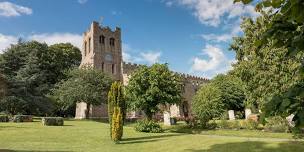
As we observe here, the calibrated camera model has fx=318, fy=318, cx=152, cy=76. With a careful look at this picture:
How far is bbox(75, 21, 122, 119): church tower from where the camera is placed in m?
54.7

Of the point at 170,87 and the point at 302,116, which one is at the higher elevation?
the point at 170,87

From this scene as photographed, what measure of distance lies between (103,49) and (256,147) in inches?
1743

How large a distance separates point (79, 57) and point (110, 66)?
1234 cm

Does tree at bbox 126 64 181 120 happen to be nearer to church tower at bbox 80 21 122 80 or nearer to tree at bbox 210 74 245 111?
tree at bbox 210 74 245 111

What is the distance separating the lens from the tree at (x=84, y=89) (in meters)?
41.7

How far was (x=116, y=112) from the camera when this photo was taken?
19594 millimetres

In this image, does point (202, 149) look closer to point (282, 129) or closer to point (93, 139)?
point (93, 139)

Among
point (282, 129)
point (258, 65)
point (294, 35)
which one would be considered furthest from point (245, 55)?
point (294, 35)

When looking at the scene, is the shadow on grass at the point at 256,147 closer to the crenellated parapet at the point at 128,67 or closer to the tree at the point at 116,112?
the tree at the point at 116,112

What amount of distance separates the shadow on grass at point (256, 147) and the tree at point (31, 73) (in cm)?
3214

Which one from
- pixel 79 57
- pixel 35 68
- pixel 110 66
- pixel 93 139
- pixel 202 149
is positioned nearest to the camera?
pixel 202 149

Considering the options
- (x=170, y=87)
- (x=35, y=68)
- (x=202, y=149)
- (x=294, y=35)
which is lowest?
(x=202, y=149)

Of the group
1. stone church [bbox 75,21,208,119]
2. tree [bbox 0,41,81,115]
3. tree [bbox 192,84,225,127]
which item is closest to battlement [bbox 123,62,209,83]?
stone church [bbox 75,21,208,119]

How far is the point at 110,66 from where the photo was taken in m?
56.8
